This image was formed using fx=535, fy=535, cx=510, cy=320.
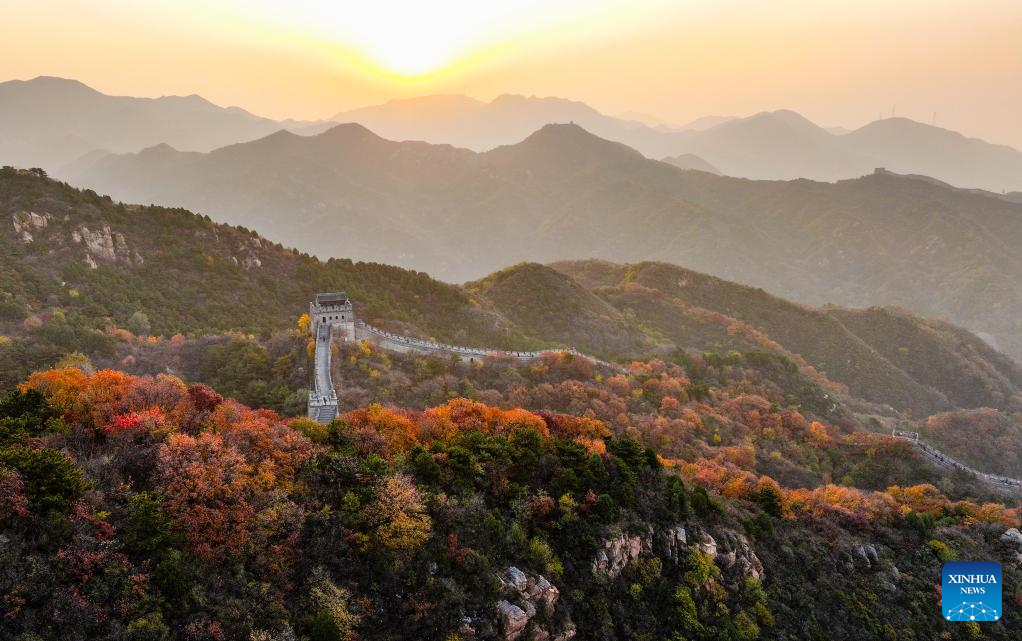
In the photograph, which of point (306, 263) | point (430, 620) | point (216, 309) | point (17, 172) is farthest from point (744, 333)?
point (17, 172)

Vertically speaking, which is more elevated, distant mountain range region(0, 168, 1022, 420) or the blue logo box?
distant mountain range region(0, 168, 1022, 420)

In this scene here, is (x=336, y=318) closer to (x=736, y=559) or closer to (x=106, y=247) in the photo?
(x=106, y=247)

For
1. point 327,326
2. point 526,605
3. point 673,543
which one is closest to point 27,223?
point 327,326

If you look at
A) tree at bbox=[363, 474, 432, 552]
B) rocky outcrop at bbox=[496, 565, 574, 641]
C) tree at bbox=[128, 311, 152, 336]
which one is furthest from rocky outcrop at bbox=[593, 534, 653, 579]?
tree at bbox=[128, 311, 152, 336]

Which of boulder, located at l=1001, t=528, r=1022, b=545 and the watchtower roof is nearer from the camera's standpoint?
boulder, located at l=1001, t=528, r=1022, b=545

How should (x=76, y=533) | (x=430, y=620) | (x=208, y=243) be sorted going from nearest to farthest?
1. (x=76, y=533)
2. (x=430, y=620)
3. (x=208, y=243)

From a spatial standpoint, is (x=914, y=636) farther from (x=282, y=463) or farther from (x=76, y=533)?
(x=76, y=533)

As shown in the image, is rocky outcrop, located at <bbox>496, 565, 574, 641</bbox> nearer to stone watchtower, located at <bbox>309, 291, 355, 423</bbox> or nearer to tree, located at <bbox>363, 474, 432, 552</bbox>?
tree, located at <bbox>363, 474, 432, 552</bbox>
